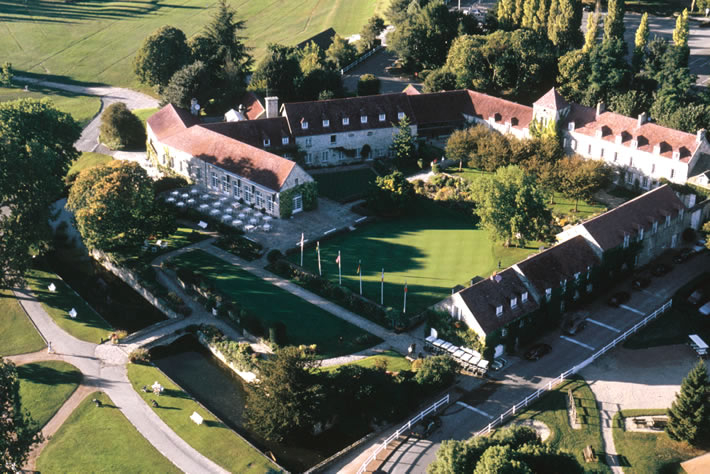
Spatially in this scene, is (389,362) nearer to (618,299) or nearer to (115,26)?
(618,299)

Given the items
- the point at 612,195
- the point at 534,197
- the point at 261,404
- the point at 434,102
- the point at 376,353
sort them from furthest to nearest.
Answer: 1. the point at 434,102
2. the point at 612,195
3. the point at 534,197
4. the point at 376,353
5. the point at 261,404

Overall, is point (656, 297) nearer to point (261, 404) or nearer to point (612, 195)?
point (612, 195)

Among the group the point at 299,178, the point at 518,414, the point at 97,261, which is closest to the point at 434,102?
the point at 299,178

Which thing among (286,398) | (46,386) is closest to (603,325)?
(286,398)

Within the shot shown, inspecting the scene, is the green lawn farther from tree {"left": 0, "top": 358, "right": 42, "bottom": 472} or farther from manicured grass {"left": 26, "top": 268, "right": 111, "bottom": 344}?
tree {"left": 0, "top": 358, "right": 42, "bottom": 472}

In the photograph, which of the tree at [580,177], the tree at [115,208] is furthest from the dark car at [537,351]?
the tree at [115,208]

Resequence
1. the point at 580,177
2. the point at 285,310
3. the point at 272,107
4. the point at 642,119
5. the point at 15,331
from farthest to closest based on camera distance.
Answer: the point at 272,107, the point at 642,119, the point at 580,177, the point at 285,310, the point at 15,331
